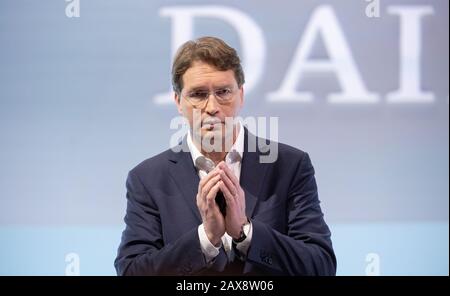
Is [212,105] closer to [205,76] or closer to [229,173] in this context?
[205,76]

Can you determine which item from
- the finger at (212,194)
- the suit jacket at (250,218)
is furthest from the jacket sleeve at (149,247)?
the finger at (212,194)

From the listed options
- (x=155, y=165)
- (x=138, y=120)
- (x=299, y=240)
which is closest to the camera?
(x=299, y=240)

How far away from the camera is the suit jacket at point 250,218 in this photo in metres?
1.94

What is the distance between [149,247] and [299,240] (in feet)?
1.38

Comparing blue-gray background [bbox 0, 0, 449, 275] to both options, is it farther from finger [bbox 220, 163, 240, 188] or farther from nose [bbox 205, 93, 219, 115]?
finger [bbox 220, 163, 240, 188]

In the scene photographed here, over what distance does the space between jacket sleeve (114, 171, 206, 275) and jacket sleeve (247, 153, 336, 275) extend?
0.54 feet

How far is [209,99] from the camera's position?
6.73 ft

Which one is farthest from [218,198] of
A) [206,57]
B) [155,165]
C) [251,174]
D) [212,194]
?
[206,57]

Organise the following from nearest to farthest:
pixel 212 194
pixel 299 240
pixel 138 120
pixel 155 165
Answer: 1. pixel 212 194
2. pixel 299 240
3. pixel 155 165
4. pixel 138 120

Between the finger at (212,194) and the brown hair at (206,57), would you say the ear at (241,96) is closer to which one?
the brown hair at (206,57)

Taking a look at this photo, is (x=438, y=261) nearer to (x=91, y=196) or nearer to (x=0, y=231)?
(x=91, y=196)

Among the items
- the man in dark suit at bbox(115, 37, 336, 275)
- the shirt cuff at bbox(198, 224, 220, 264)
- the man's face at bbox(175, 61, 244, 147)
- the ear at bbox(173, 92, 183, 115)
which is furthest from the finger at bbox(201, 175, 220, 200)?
the ear at bbox(173, 92, 183, 115)

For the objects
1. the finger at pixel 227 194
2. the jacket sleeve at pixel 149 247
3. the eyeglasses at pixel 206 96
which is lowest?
the jacket sleeve at pixel 149 247

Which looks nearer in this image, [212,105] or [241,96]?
[212,105]
